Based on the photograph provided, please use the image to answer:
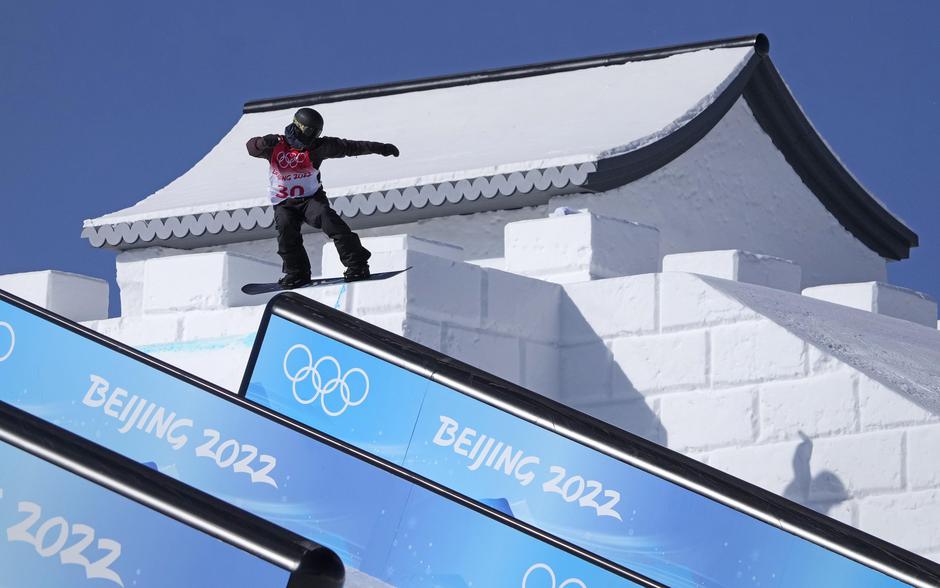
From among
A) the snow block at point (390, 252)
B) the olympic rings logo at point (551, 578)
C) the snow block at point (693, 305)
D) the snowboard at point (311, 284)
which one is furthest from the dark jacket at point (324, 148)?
the olympic rings logo at point (551, 578)

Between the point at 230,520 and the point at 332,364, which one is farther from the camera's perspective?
the point at 332,364

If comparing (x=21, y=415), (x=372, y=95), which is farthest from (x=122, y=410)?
(x=372, y=95)

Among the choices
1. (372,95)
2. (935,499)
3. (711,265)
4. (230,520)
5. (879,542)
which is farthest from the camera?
(372,95)

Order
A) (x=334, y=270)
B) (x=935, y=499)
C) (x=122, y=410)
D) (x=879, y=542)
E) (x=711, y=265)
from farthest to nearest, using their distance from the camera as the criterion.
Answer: (x=711, y=265)
(x=334, y=270)
(x=935, y=499)
(x=122, y=410)
(x=879, y=542)

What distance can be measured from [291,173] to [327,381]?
1.56 m

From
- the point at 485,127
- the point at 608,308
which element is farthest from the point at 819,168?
the point at 608,308

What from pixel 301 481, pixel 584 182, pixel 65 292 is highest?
pixel 584 182

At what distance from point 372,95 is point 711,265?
6.49 metres

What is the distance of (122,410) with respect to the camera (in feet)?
17.7

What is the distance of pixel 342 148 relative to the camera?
6914 millimetres

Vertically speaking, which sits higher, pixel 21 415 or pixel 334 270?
pixel 334 270

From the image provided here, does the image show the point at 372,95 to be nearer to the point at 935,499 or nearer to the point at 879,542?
the point at 935,499

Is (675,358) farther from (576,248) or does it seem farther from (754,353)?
(576,248)

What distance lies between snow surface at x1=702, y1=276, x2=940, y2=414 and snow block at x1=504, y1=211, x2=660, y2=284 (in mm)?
592
